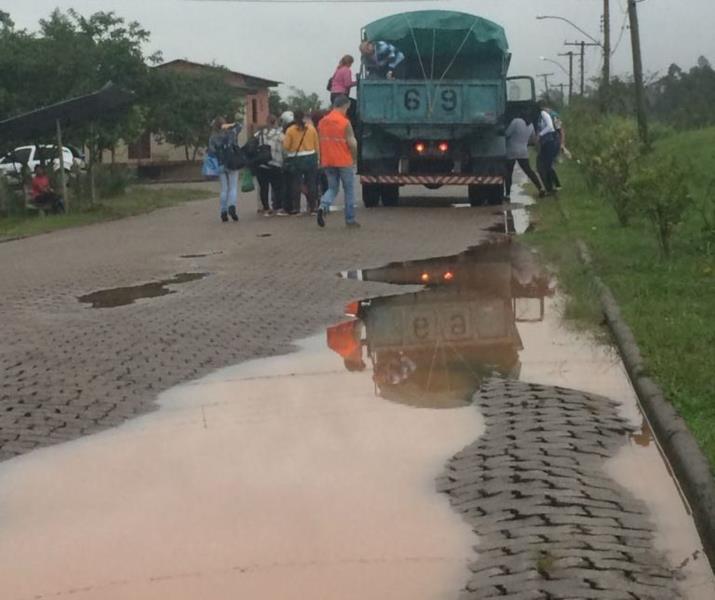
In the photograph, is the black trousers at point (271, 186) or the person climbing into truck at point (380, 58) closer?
the black trousers at point (271, 186)

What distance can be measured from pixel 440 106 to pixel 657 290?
1153 cm

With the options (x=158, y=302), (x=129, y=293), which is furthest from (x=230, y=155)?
(x=158, y=302)

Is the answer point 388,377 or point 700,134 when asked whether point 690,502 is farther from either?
point 700,134

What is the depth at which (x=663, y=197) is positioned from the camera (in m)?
12.9

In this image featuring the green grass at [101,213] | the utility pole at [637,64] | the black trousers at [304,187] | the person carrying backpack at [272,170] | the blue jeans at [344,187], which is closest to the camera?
the blue jeans at [344,187]

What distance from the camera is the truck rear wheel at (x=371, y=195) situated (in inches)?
959

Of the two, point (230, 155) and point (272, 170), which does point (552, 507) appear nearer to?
point (230, 155)

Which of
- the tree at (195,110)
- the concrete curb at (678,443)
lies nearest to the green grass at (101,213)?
the tree at (195,110)

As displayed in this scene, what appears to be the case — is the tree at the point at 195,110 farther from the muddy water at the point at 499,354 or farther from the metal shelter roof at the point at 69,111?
the muddy water at the point at 499,354

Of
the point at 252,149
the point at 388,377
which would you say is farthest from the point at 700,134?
the point at 388,377

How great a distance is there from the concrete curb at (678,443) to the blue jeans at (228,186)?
12363 millimetres

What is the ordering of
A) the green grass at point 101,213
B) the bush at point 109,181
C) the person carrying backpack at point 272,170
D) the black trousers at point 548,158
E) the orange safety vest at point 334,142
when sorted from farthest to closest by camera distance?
the bush at point 109,181, the black trousers at point 548,158, the green grass at point 101,213, the person carrying backpack at point 272,170, the orange safety vest at point 334,142

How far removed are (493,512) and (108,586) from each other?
163 cm

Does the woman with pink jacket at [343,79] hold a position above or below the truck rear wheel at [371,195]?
above
